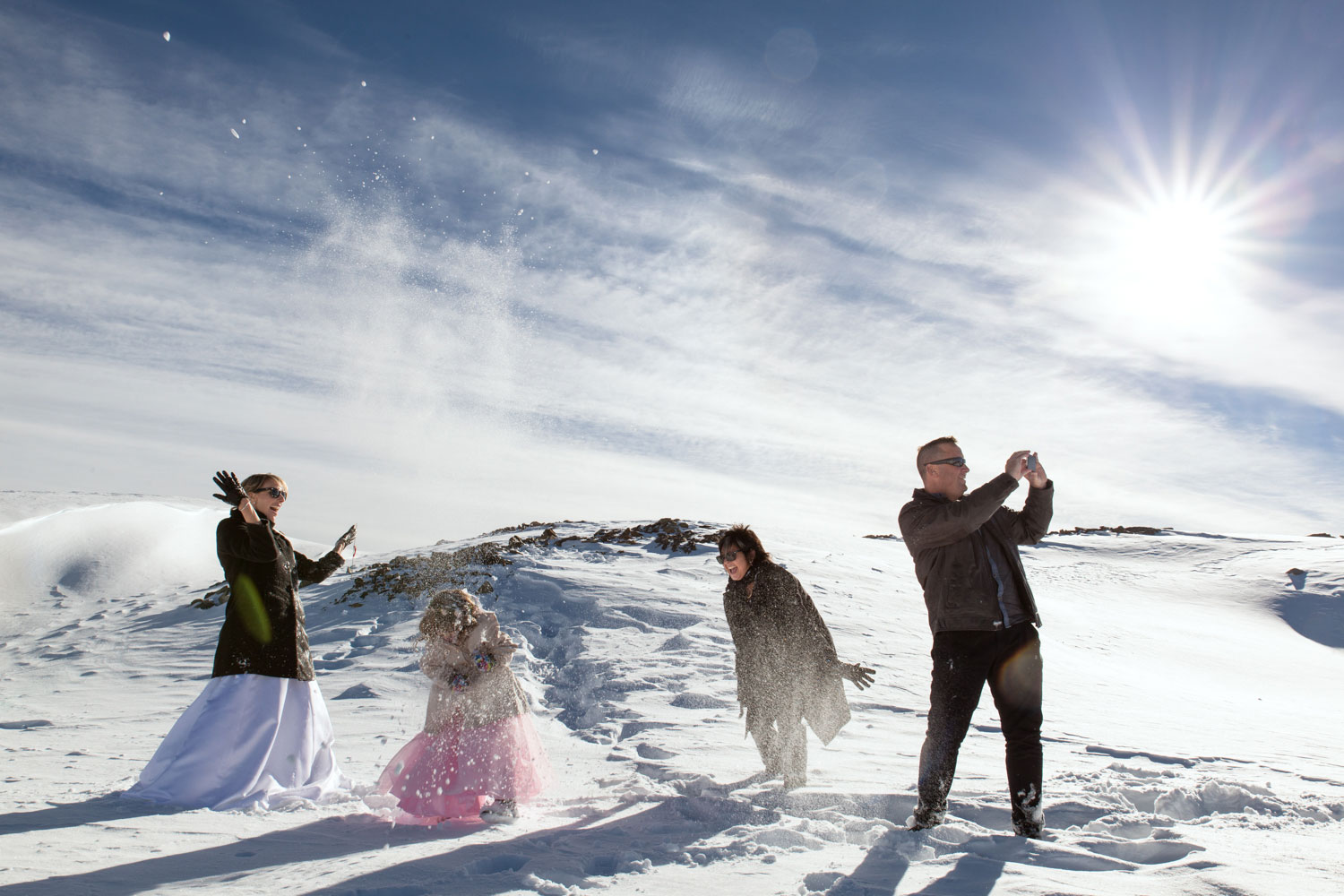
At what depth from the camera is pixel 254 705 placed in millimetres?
4145

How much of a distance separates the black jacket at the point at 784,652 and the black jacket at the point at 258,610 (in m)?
2.49

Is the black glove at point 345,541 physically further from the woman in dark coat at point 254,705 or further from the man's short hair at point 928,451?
the man's short hair at point 928,451

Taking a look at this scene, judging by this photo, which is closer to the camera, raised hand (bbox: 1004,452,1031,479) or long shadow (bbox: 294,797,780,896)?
long shadow (bbox: 294,797,780,896)

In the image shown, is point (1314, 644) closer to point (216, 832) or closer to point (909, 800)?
point (909, 800)

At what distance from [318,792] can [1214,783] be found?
4664mm

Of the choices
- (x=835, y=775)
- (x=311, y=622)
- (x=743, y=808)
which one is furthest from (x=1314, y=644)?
(x=311, y=622)

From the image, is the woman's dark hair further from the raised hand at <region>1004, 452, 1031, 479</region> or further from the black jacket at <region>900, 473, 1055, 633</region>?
the raised hand at <region>1004, 452, 1031, 479</region>

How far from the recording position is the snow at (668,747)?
2.88 metres

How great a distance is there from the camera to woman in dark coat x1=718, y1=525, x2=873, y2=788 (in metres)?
4.46

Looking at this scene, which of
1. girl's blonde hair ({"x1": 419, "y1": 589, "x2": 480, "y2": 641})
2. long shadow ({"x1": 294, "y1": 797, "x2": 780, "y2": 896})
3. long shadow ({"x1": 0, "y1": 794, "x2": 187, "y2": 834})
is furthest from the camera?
girl's blonde hair ({"x1": 419, "y1": 589, "x2": 480, "y2": 641})

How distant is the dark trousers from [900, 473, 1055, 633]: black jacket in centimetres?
9

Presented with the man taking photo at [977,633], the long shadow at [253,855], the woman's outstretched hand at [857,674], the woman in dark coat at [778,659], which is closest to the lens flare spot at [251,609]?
the long shadow at [253,855]

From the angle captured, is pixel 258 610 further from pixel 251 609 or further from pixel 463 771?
pixel 463 771

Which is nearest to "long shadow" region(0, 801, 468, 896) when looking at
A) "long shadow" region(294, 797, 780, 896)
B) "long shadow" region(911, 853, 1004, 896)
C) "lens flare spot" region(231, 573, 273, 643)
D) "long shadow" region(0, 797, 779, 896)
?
"long shadow" region(0, 797, 779, 896)
